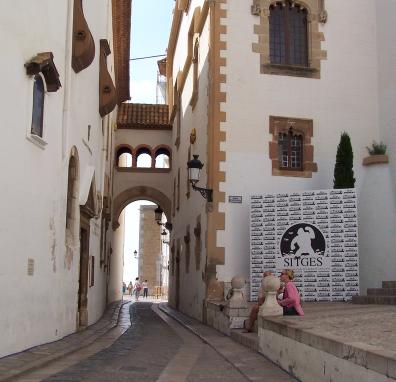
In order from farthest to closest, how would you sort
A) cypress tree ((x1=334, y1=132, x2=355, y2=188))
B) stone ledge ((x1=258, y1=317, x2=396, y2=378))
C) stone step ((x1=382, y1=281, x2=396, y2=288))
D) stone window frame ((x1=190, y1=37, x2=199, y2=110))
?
stone window frame ((x1=190, y1=37, x2=199, y2=110)) < cypress tree ((x1=334, y1=132, x2=355, y2=188)) < stone step ((x1=382, y1=281, x2=396, y2=288)) < stone ledge ((x1=258, y1=317, x2=396, y2=378))

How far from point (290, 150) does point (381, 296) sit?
15.6ft

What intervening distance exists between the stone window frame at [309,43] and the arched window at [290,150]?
173 centimetres

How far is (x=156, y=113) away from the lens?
30.6 m

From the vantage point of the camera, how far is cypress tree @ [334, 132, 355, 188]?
16.0 meters

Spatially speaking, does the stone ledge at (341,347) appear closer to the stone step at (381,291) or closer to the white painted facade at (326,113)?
the stone step at (381,291)

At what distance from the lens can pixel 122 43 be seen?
87.4ft

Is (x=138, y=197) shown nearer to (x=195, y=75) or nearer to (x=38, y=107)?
(x=195, y=75)

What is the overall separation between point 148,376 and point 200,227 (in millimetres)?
9621

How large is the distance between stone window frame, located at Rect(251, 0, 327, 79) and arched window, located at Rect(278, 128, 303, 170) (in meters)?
1.73

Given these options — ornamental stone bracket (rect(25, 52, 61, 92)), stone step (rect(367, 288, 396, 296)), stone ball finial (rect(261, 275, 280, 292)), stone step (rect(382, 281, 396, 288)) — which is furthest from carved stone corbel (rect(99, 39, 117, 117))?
stone ball finial (rect(261, 275, 280, 292))

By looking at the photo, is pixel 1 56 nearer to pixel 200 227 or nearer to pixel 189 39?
pixel 200 227

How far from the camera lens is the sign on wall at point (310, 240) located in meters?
15.3

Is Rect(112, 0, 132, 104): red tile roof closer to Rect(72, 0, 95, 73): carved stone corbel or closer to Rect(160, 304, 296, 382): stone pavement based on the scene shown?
Rect(72, 0, 95, 73): carved stone corbel

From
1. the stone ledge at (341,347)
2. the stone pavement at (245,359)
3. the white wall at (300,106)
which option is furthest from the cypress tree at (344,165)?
the stone ledge at (341,347)
